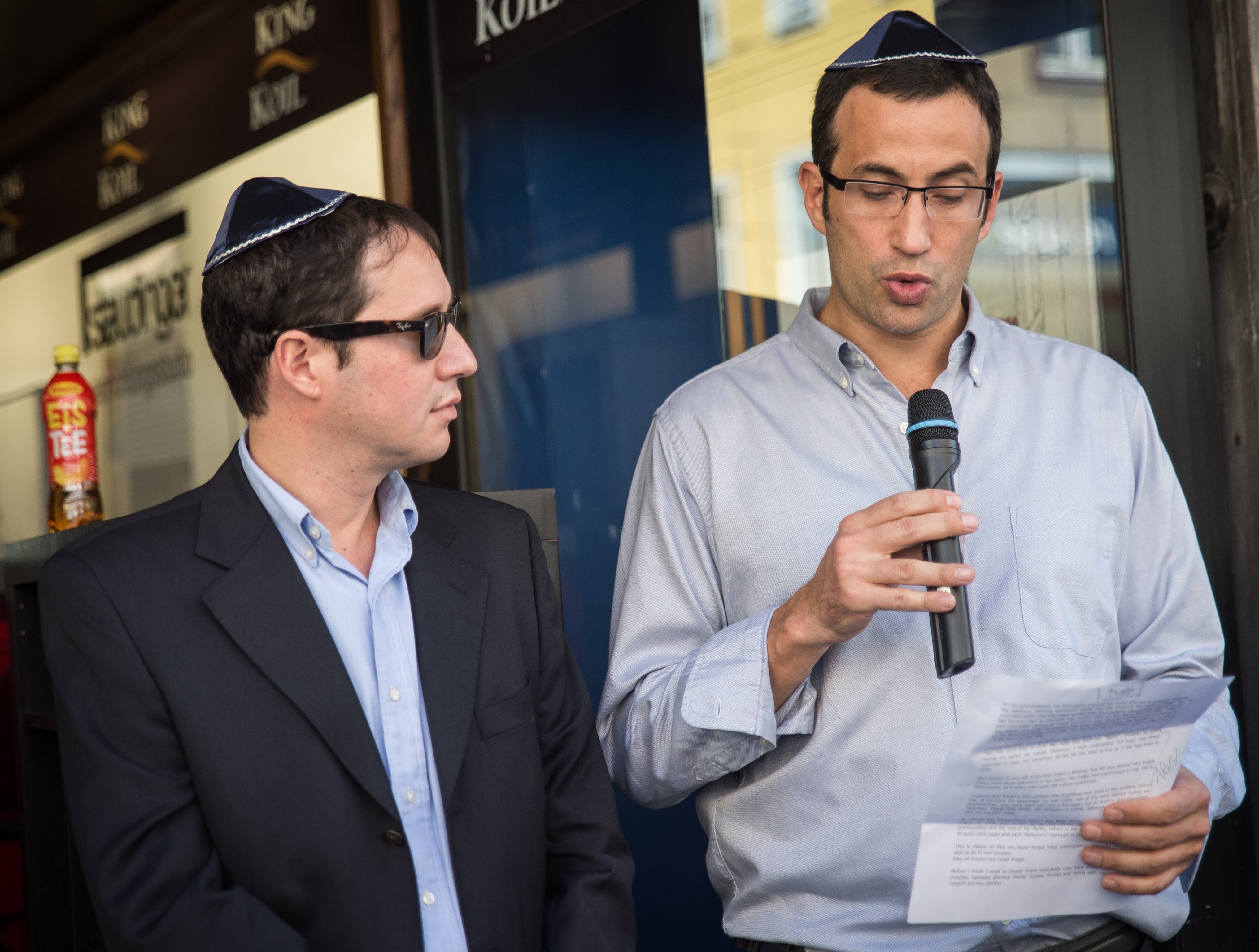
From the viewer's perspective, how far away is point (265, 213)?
5.15 ft

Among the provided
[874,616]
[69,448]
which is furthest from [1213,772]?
[69,448]

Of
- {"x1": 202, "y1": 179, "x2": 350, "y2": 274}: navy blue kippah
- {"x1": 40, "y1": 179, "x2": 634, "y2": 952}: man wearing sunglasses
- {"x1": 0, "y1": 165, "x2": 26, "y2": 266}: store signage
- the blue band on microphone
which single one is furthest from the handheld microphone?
{"x1": 0, "y1": 165, "x2": 26, "y2": 266}: store signage

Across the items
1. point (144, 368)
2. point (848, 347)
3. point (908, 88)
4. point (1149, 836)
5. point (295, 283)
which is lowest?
point (1149, 836)

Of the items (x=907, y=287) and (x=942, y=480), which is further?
(x=907, y=287)

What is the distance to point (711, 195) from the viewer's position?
2.64 metres

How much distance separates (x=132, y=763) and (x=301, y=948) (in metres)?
0.30

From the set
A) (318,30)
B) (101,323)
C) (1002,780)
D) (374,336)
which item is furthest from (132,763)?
(101,323)

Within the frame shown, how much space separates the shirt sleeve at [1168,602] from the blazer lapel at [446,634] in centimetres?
91

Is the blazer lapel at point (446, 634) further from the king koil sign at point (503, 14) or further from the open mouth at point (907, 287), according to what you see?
the king koil sign at point (503, 14)

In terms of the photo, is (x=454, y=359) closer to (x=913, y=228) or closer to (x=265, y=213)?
(x=265, y=213)

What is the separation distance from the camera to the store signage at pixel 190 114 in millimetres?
3541

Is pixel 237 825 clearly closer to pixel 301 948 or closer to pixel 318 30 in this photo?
pixel 301 948

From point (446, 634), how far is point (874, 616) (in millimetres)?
580

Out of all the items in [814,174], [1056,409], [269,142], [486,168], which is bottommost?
[1056,409]
